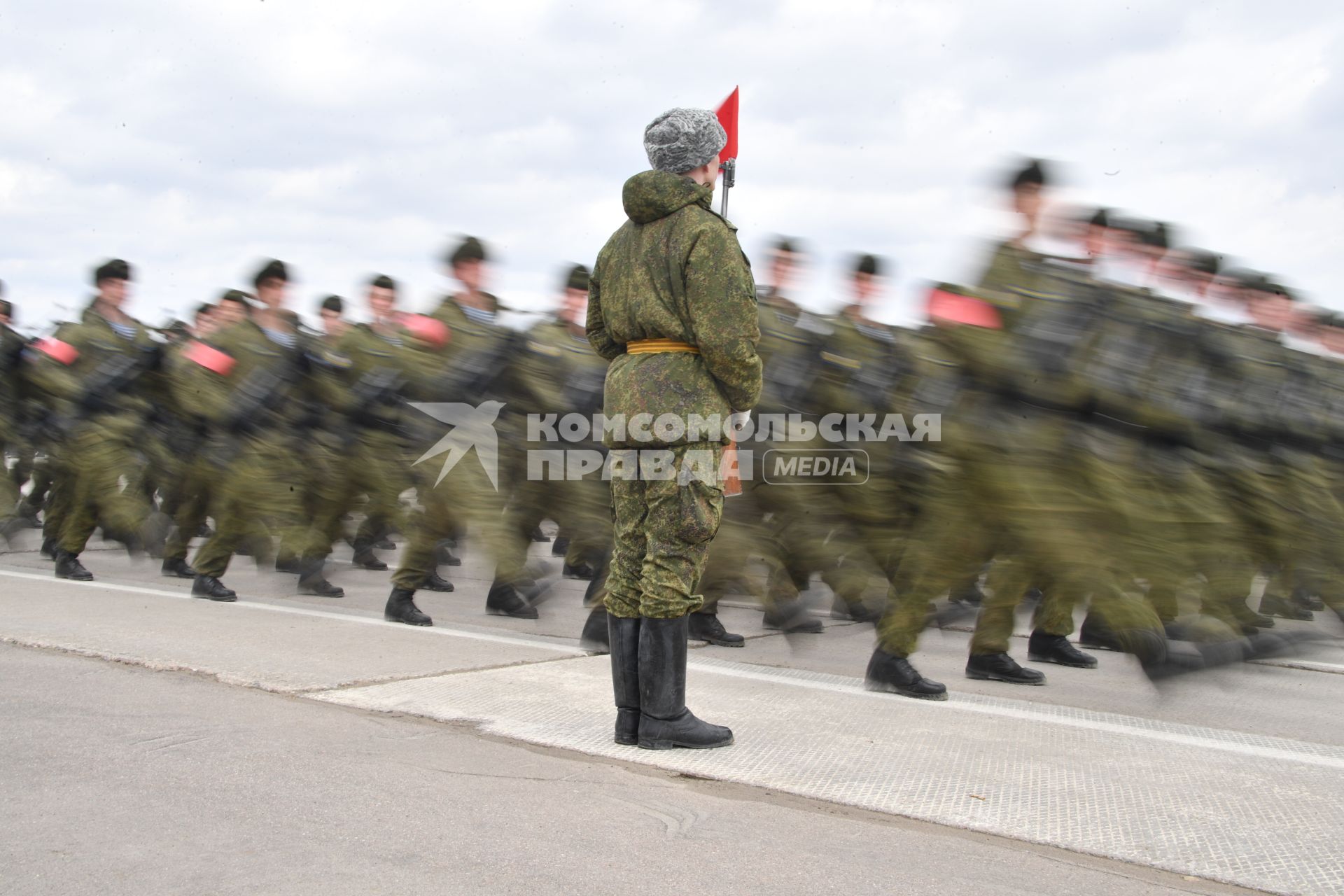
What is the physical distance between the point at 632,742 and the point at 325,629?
2784 mm

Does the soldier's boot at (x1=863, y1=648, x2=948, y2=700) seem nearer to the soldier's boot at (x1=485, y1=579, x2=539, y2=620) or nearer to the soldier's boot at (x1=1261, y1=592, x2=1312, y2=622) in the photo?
the soldier's boot at (x1=1261, y1=592, x2=1312, y2=622)

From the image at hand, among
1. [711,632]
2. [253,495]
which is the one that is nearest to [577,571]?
[253,495]

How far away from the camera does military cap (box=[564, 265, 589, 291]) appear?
21.8 ft

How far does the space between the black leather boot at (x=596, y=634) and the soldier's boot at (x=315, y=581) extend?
277cm

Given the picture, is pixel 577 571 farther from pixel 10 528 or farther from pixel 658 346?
pixel 658 346

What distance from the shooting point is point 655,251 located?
3807 mm

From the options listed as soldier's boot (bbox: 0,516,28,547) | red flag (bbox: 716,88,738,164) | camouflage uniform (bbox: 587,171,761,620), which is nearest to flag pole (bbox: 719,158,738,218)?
red flag (bbox: 716,88,738,164)

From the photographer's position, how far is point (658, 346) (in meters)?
3.86

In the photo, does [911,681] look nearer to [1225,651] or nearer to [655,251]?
[1225,651]

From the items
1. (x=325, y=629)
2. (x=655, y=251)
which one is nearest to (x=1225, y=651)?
(x=655, y=251)

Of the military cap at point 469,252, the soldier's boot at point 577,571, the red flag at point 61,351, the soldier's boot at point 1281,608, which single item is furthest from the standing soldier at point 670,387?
the red flag at point 61,351

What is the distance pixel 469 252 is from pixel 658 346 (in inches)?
134

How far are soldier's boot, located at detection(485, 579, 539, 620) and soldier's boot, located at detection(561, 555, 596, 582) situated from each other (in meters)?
1.92

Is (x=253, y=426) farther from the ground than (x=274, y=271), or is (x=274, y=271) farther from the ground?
(x=274, y=271)
